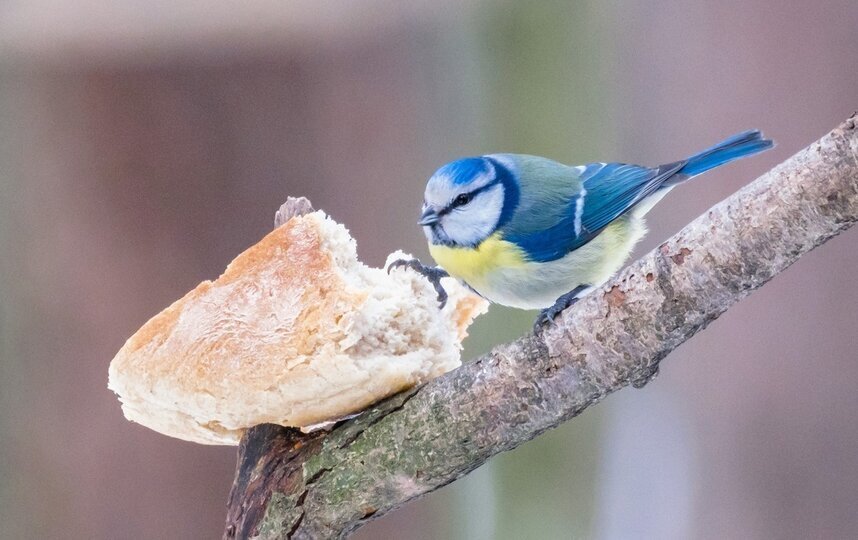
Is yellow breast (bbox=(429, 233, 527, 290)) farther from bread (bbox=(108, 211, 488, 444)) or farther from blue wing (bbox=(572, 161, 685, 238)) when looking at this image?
bread (bbox=(108, 211, 488, 444))

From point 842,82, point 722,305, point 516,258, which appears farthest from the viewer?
point 842,82

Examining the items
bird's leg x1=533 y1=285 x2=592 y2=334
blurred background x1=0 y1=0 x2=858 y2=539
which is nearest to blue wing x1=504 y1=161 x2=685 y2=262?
bird's leg x1=533 y1=285 x2=592 y2=334

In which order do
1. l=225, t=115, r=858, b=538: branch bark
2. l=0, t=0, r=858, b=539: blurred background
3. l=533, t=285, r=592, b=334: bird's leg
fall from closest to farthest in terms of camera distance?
1. l=225, t=115, r=858, b=538: branch bark
2. l=533, t=285, r=592, b=334: bird's leg
3. l=0, t=0, r=858, b=539: blurred background

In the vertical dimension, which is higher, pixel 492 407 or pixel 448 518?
pixel 492 407

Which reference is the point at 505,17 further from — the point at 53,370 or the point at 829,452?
the point at 53,370

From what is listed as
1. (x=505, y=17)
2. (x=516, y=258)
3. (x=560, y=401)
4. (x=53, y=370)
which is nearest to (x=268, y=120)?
(x=505, y=17)

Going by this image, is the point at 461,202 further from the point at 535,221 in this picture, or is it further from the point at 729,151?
the point at 729,151

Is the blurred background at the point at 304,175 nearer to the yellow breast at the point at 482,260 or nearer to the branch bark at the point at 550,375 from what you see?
the yellow breast at the point at 482,260
